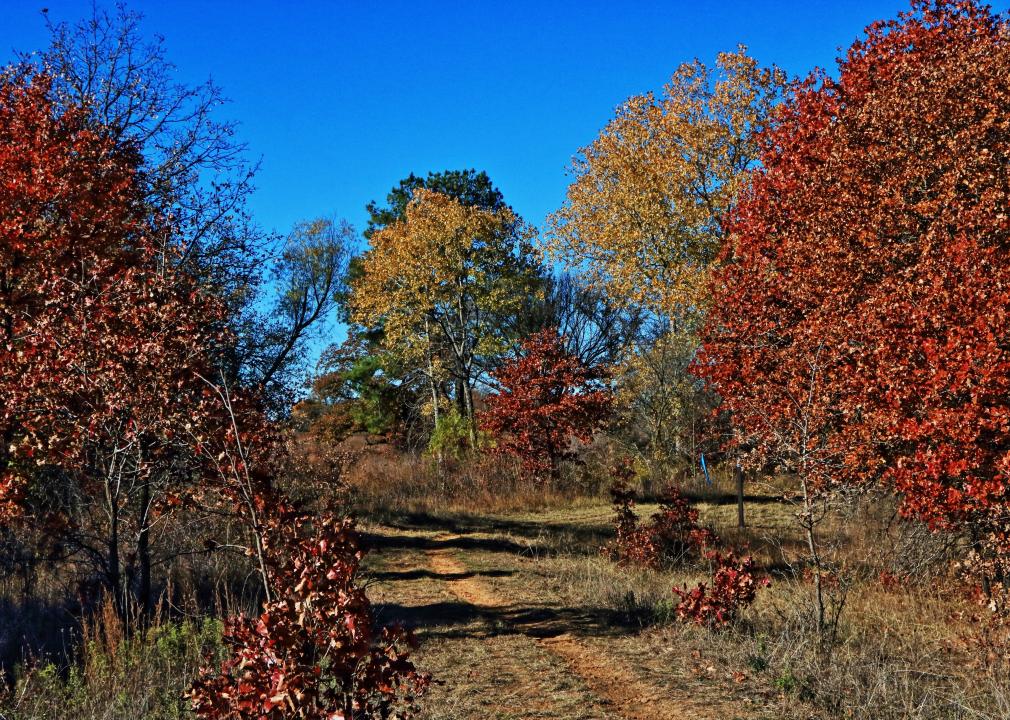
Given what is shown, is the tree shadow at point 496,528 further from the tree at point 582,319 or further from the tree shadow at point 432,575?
Result: the tree at point 582,319

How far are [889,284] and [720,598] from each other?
4386mm

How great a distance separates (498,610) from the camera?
1063cm

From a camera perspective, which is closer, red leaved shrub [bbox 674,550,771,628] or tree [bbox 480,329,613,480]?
red leaved shrub [bbox 674,550,771,628]

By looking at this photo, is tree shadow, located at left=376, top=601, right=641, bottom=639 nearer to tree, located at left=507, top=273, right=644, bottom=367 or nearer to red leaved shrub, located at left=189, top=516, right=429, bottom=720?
red leaved shrub, located at left=189, top=516, right=429, bottom=720

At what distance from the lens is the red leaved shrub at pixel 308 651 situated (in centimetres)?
427

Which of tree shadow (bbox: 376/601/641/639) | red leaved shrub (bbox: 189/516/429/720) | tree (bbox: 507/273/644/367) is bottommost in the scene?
tree shadow (bbox: 376/601/641/639)

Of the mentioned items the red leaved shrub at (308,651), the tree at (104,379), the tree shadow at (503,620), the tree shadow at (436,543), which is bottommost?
the tree shadow at (503,620)

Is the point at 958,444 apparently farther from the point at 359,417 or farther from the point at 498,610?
the point at 359,417

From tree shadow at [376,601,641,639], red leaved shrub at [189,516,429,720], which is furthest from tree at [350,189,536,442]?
red leaved shrub at [189,516,429,720]

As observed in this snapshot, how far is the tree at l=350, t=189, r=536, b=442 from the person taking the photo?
108ft

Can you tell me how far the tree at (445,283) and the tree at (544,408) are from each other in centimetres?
780

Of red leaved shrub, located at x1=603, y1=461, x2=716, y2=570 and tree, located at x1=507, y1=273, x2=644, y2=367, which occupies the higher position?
tree, located at x1=507, y1=273, x2=644, y2=367

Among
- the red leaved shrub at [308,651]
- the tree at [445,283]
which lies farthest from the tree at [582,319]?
the red leaved shrub at [308,651]

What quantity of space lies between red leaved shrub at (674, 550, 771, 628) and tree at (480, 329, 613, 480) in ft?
46.4
